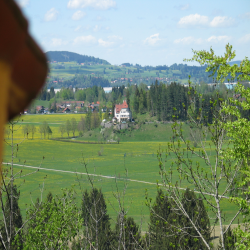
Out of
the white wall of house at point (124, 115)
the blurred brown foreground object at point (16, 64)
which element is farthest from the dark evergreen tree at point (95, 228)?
the white wall of house at point (124, 115)

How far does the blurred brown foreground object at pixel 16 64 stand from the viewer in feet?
1.49

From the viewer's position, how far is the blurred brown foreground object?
454mm

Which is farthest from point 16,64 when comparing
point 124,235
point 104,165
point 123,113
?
point 123,113

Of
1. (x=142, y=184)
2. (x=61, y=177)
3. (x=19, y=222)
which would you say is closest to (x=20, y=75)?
(x=19, y=222)

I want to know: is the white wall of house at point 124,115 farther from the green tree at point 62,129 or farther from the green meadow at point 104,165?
the green tree at point 62,129

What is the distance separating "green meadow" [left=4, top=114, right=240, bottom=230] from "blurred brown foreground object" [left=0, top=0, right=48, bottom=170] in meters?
46.1

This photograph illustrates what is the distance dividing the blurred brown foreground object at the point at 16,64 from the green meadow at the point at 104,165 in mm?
46079

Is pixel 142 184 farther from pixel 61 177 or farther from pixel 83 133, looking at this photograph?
pixel 83 133

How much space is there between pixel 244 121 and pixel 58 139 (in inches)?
5412

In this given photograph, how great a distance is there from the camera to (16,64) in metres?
0.49

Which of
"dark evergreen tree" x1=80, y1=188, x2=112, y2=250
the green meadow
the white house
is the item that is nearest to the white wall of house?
the white house

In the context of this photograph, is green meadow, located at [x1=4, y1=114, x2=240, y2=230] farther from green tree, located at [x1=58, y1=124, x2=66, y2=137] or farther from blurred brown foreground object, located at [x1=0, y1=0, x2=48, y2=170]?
blurred brown foreground object, located at [x1=0, y1=0, x2=48, y2=170]

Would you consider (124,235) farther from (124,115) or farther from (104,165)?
(124,115)

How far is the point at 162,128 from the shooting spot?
14925 cm
